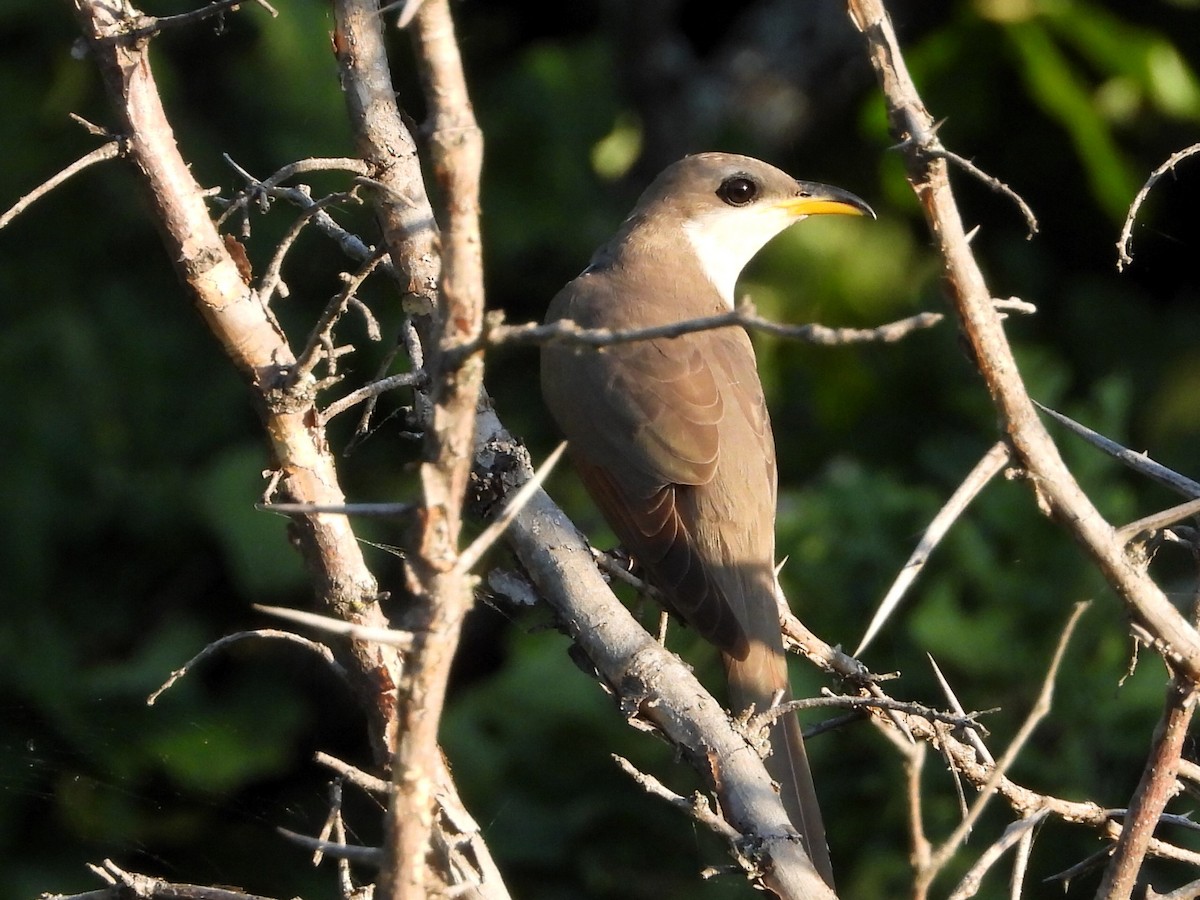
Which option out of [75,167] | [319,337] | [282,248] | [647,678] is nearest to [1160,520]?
[647,678]

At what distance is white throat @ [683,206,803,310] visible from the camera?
4242 millimetres

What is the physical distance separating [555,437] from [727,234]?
1492 mm

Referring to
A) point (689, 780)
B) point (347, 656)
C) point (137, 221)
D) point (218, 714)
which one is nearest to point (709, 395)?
point (689, 780)

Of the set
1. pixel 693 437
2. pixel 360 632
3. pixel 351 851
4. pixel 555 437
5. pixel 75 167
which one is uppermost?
pixel 75 167

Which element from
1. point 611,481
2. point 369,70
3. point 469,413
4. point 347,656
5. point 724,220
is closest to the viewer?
point 469,413

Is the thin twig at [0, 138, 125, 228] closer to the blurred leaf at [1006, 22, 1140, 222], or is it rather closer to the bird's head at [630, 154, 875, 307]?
the bird's head at [630, 154, 875, 307]

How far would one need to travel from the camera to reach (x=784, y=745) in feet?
8.80

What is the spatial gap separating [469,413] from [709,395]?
Answer: 2280mm

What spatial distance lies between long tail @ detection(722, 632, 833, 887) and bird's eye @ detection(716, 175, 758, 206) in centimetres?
162

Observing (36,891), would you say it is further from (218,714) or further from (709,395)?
(709,395)

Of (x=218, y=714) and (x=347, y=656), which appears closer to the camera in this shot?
(x=347, y=656)

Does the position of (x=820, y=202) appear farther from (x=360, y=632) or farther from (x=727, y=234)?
(x=360, y=632)

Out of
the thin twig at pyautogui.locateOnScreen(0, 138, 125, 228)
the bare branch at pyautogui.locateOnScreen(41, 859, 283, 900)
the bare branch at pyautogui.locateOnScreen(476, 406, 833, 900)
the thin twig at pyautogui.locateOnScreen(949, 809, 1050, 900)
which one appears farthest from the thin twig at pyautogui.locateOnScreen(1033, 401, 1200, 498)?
the thin twig at pyautogui.locateOnScreen(0, 138, 125, 228)

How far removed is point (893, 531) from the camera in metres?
4.68
